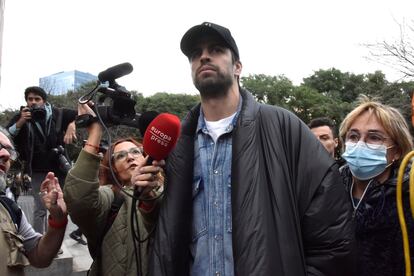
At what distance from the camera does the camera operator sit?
3.94m

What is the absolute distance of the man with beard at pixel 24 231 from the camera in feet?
6.79

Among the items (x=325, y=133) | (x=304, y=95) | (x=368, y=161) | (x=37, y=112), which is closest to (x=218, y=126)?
(x=368, y=161)

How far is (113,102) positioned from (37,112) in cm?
253

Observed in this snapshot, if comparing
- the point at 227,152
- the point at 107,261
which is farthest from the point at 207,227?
the point at 107,261

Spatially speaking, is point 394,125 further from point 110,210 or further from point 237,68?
point 110,210

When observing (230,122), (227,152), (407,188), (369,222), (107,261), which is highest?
(230,122)

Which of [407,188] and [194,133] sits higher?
[194,133]

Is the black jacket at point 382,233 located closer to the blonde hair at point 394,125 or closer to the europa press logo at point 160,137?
the blonde hair at point 394,125

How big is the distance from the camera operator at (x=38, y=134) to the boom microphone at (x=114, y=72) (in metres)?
2.11

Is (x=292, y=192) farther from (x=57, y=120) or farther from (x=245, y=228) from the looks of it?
(x=57, y=120)

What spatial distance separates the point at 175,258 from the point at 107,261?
1.64 feet

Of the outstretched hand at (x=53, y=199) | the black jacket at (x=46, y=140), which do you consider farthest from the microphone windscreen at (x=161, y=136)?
the black jacket at (x=46, y=140)

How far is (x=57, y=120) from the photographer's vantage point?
13.2ft

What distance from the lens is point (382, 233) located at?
192 centimetres
